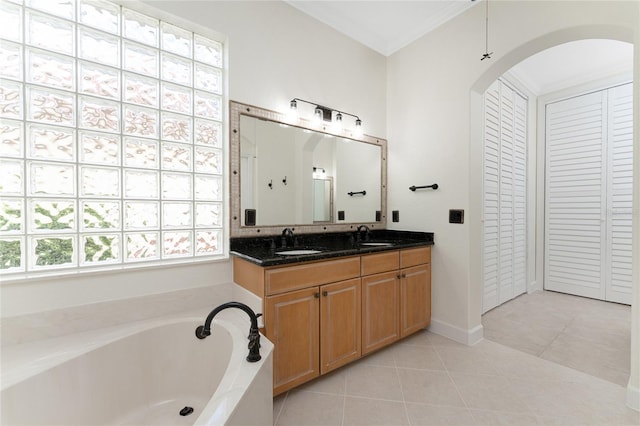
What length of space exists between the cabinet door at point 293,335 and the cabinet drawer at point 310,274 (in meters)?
→ 0.05

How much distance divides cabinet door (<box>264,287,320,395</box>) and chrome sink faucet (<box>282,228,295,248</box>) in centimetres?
55

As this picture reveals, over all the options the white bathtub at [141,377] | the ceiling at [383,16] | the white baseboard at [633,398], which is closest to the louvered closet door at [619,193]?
the white baseboard at [633,398]

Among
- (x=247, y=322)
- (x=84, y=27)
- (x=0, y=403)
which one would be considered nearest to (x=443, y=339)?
(x=247, y=322)

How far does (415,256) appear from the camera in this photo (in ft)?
7.31

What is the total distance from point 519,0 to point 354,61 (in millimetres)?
1273

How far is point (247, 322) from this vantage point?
4.91 feet

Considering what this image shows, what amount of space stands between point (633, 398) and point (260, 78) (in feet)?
9.93

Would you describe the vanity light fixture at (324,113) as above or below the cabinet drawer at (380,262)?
above

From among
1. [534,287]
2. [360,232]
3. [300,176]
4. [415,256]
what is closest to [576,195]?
[534,287]

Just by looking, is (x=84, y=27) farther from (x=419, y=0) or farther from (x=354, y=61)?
(x=419, y=0)

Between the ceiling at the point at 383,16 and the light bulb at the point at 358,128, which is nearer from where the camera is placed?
the ceiling at the point at 383,16

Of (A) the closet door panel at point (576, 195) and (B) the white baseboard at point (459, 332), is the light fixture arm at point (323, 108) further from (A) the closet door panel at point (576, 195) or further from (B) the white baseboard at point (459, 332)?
(A) the closet door panel at point (576, 195)

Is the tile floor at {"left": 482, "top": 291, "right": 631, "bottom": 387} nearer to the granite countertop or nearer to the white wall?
the granite countertop

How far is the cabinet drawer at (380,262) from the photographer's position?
1.87 m
